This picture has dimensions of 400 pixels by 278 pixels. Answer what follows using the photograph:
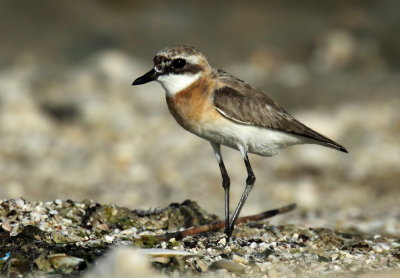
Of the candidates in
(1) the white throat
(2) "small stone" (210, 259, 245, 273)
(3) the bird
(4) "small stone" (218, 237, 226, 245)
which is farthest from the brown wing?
(2) "small stone" (210, 259, 245, 273)

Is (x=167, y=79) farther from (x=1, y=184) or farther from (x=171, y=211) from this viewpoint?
(x=1, y=184)

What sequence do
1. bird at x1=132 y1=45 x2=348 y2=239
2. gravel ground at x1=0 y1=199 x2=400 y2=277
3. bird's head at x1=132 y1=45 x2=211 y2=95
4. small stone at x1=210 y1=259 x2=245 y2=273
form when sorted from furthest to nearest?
bird's head at x1=132 y1=45 x2=211 y2=95 < bird at x1=132 y1=45 x2=348 y2=239 < small stone at x1=210 y1=259 x2=245 y2=273 < gravel ground at x1=0 y1=199 x2=400 y2=277

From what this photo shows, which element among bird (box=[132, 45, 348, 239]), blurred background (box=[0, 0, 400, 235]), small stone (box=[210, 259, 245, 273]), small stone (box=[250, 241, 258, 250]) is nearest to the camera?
small stone (box=[210, 259, 245, 273])

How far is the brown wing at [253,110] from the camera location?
18.1ft

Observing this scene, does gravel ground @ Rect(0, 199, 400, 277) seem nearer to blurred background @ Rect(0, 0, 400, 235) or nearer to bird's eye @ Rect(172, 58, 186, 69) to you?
bird's eye @ Rect(172, 58, 186, 69)

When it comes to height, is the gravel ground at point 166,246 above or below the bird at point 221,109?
below

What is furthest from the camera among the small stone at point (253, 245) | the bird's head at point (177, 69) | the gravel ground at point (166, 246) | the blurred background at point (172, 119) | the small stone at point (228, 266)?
the blurred background at point (172, 119)

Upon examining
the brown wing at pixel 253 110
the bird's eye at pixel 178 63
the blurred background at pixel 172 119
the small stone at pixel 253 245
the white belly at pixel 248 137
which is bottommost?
the small stone at pixel 253 245

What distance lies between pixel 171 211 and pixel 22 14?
874 cm

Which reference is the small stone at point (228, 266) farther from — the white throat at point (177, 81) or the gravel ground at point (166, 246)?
the white throat at point (177, 81)

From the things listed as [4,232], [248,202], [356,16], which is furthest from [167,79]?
[356,16]

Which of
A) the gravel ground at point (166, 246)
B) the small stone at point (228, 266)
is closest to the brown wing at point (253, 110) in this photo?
the gravel ground at point (166, 246)

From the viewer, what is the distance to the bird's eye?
5.65 metres

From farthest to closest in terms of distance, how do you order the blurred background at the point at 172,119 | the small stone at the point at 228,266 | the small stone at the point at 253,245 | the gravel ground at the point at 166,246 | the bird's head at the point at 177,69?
1. the blurred background at the point at 172,119
2. the bird's head at the point at 177,69
3. the small stone at the point at 253,245
4. the small stone at the point at 228,266
5. the gravel ground at the point at 166,246
